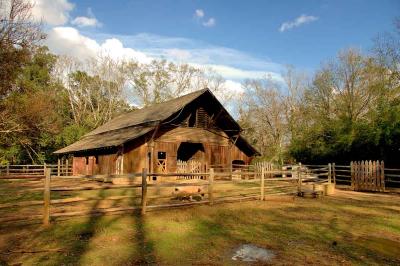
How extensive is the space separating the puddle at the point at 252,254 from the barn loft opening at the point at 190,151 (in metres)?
20.2

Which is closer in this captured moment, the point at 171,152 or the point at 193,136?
the point at 171,152

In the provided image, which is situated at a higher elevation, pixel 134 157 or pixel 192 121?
pixel 192 121

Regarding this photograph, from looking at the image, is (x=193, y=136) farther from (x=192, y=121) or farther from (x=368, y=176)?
(x=368, y=176)

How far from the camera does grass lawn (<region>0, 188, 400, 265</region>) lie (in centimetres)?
630

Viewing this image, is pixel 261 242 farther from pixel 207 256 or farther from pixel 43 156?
pixel 43 156

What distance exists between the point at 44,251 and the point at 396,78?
28.2 m

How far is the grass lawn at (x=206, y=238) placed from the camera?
20.7 feet

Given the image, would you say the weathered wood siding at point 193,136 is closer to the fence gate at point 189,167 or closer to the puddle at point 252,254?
the fence gate at point 189,167

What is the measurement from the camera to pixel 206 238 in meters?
7.79

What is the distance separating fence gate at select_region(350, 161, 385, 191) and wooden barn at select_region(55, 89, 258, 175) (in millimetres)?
10331

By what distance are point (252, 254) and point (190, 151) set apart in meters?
22.1

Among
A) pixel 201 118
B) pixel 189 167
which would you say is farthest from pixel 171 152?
pixel 201 118

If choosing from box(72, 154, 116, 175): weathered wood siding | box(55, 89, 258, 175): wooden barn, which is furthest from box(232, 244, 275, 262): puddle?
box(72, 154, 116, 175): weathered wood siding

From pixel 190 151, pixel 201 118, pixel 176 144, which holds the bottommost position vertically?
pixel 190 151
